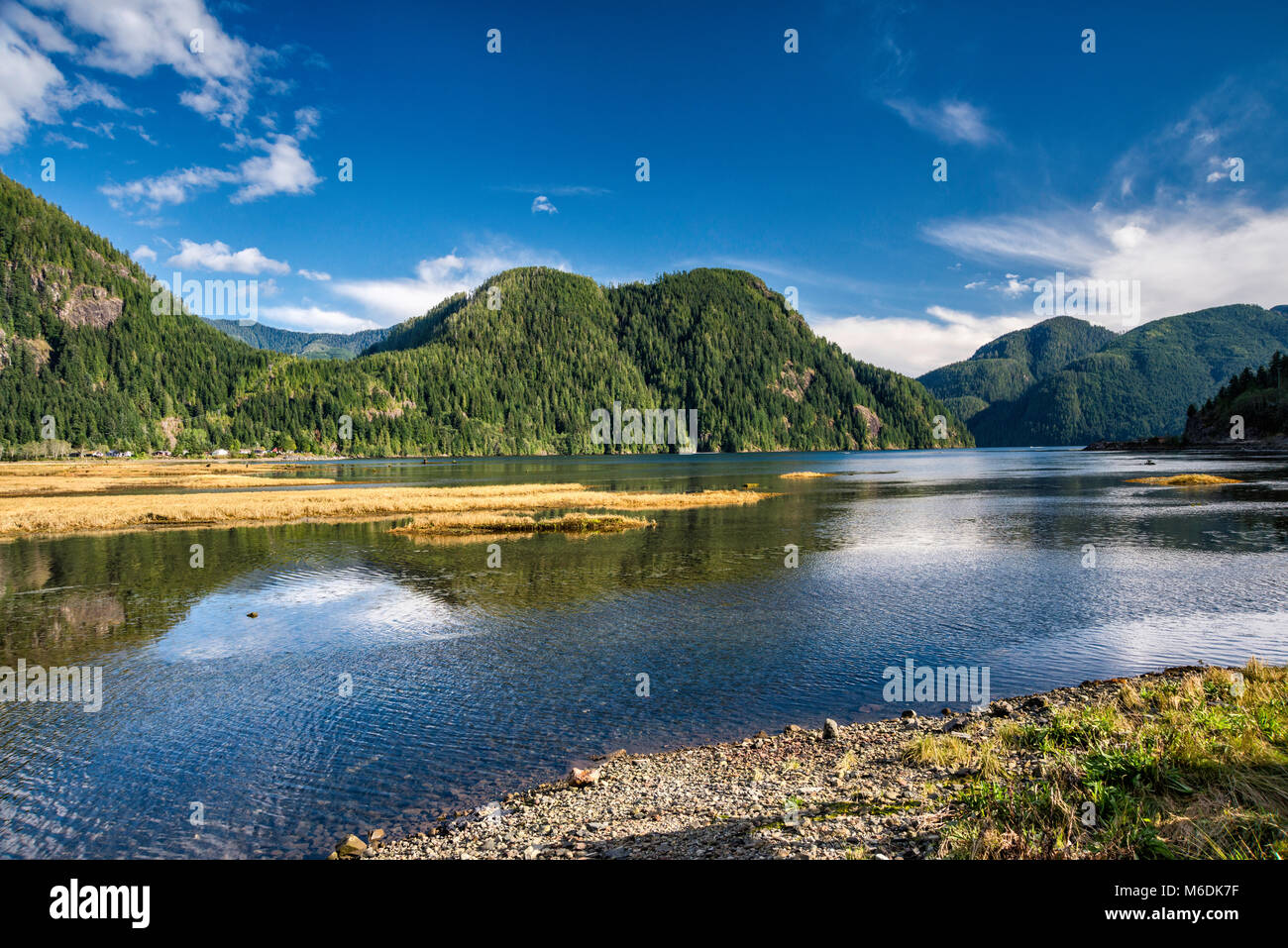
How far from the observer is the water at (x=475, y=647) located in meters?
14.4

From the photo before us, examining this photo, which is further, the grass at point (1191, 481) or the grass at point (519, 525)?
the grass at point (1191, 481)

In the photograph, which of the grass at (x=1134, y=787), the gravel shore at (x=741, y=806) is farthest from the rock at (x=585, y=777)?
the grass at (x=1134, y=787)

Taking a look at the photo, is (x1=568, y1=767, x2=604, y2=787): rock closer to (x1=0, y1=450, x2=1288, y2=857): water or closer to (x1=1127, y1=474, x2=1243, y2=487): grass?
(x1=0, y1=450, x2=1288, y2=857): water

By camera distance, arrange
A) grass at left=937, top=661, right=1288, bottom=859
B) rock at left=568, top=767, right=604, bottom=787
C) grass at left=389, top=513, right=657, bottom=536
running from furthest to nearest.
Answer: grass at left=389, top=513, right=657, bottom=536
rock at left=568, top=767, right=604, bottom=787
grass at left=937, top=661, right=1288, bottom=859

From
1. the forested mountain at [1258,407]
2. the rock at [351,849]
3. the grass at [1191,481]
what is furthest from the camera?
the forested mountain at [1258,407]

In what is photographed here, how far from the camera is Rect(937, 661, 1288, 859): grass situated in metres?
8.31

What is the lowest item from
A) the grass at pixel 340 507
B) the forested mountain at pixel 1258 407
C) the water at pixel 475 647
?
the water at pixel 475 647

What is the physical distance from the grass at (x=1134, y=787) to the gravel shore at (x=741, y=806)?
20.5 inches

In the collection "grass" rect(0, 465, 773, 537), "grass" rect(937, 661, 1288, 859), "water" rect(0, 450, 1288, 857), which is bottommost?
"water" rect(0, 450, 1288, 857)

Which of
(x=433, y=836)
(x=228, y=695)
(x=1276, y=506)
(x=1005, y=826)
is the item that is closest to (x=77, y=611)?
(x=228, y=695)

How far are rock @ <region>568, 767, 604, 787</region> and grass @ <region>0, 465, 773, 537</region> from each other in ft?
139

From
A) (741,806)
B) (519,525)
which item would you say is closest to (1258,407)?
(519,525)

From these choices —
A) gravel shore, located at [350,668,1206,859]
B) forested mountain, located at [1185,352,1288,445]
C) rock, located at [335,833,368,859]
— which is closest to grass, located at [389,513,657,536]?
gravel shore, located at [350,668,1206,859]

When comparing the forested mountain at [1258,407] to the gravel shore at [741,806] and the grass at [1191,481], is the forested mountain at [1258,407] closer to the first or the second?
the grass at [1191,481]
